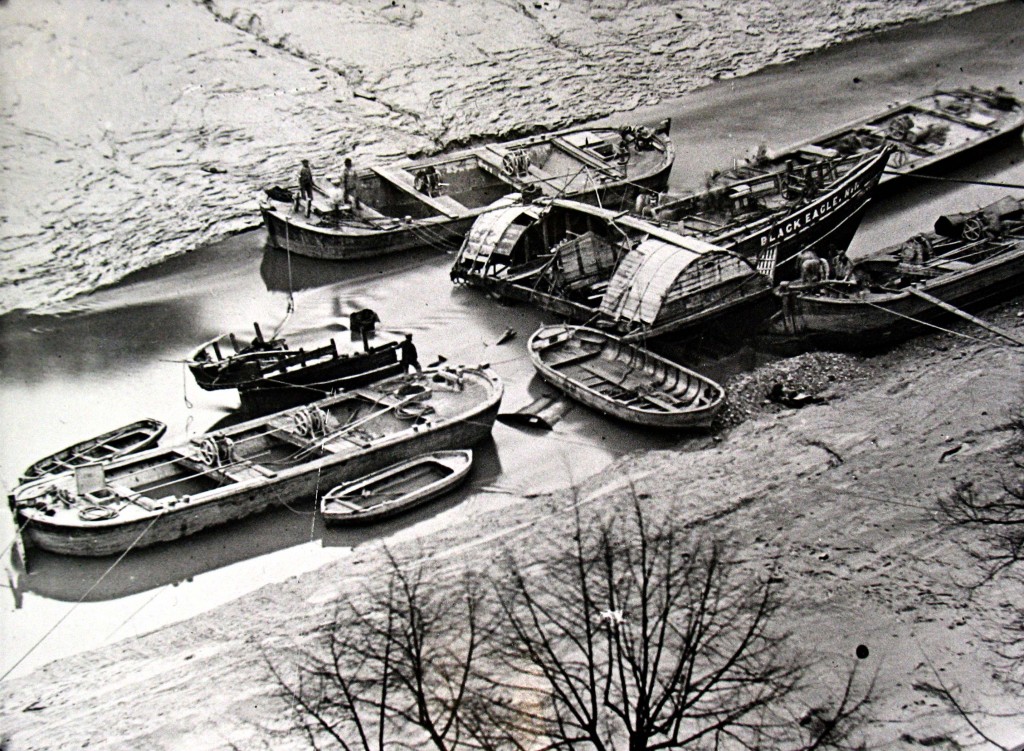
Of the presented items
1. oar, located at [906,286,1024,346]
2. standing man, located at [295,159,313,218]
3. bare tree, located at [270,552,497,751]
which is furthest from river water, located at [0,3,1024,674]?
oar, located at [906,286,1024,346]

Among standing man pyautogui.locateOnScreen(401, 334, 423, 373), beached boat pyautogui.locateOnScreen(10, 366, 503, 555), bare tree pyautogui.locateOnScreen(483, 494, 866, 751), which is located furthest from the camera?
standing man pyautogui.locateOnScreen(401, 334, 423, 373)

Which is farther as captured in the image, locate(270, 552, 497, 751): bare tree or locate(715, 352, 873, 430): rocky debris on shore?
locate(715, 352, 873, 430): rocky debris on shore

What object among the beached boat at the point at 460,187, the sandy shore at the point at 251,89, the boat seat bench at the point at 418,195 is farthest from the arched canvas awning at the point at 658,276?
the sandy shore at the point at 251,89

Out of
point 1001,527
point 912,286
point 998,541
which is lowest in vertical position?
point 998,541

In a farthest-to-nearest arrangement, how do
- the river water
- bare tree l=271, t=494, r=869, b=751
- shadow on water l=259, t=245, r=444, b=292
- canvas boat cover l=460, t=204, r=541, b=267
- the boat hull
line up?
shadow on water l=259, t=245, r=444, b=292 → canvas boat cover l=460, t=204, r=541, b=267 → the boat hull → the river water → bare tree l=271, t=494, r=869, b=751

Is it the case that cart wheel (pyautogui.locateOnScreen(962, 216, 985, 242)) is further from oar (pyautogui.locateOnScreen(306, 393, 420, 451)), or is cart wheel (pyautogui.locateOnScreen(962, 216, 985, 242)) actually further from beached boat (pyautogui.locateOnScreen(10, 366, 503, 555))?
oar (pyautogui.locateOnScreen(306, 393, 420, 451))

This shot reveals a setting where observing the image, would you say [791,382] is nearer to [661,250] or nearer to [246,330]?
[661,250]

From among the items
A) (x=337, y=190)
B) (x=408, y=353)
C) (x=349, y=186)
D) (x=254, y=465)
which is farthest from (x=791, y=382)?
(x=337, y=190)

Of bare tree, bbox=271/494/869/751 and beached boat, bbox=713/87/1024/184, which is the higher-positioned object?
beached boat, bbox=713/87/1024/184
